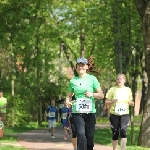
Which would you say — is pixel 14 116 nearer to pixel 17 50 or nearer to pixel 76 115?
pixel 17 50

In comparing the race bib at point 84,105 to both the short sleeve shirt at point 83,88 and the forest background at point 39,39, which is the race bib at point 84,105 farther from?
the forest background at point 39,39

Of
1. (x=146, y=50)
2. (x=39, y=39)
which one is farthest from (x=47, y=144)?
(x=39, y=39)

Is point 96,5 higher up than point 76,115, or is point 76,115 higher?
point 96,5

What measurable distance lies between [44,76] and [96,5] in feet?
31.4

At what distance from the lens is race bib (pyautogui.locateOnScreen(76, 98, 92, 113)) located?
32.2 feet

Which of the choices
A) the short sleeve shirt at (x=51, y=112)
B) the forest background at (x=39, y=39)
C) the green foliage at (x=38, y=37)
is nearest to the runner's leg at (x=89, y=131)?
the forest background at (x=39, y=39)

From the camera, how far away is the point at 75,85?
10.0 m

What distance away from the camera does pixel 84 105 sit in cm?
980

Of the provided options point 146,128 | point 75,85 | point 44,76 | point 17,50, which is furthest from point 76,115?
point 44,76

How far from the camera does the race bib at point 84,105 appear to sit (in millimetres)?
9828

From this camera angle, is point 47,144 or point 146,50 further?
point 47,144

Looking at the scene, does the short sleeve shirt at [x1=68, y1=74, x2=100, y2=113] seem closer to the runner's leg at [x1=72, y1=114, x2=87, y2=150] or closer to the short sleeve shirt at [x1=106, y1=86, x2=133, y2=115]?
the runner's leg at [x1=72, y1=114, x2=87, y2=150]

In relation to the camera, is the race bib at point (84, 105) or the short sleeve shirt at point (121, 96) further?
the short sleeve shirt at point (121, 96)

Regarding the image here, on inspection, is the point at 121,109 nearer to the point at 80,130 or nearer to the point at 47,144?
the point at 80,130
